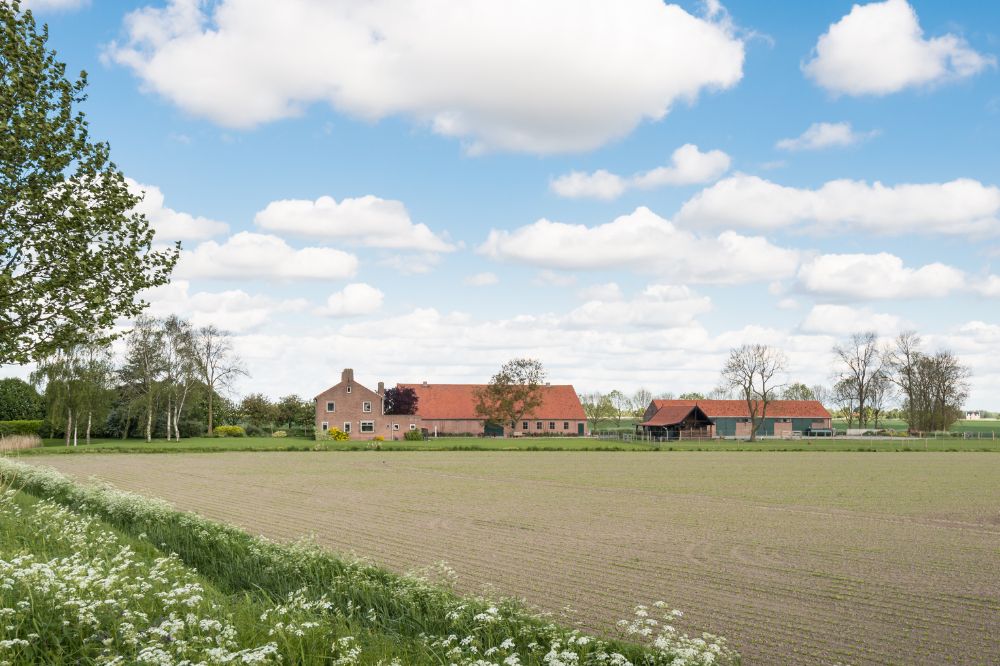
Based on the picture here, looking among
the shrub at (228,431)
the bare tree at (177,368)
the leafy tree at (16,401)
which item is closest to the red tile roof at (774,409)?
the shrub at (228,431)

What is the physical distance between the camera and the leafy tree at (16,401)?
3703 inches

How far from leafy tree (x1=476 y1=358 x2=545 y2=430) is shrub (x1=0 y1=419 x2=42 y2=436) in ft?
159

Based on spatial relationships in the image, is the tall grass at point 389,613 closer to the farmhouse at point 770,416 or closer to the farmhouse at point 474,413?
A: the farmhouse at point 474,413

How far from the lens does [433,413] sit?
356 ft

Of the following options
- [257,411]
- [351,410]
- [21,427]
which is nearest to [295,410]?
[257,411]

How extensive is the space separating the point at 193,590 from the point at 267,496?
20.9 metres

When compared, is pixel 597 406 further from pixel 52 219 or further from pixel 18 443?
pixel 52 219

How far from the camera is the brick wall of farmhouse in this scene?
93.3m

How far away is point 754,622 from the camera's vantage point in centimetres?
1198

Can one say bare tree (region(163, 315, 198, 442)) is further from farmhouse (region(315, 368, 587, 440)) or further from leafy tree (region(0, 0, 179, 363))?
leafy tree (region(0, 0, 179, 363))

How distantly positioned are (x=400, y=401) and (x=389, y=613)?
283 feet

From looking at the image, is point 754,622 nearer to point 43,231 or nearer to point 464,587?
point 464,587

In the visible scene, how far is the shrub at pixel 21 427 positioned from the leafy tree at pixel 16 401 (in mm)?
8284

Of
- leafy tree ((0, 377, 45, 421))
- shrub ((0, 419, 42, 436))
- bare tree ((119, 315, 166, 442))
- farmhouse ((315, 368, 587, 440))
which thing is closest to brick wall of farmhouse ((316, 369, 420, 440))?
farmhouse ((315, 368, 587, 440))
